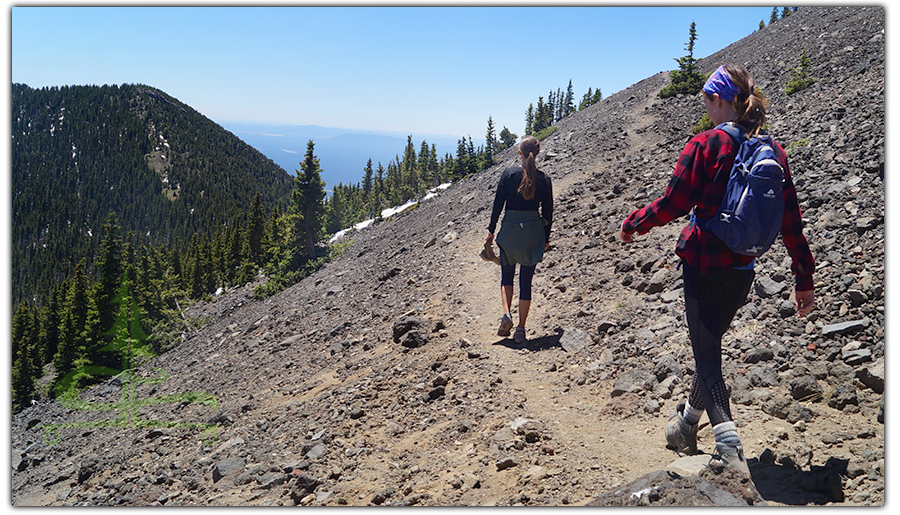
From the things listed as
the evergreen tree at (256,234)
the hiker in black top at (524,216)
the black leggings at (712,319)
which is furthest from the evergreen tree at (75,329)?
the black leggings at (712,319)

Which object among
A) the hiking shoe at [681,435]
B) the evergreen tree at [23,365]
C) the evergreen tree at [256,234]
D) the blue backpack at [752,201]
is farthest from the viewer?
the evergreen tree at [256,234]

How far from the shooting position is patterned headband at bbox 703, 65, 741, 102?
3.26 metres

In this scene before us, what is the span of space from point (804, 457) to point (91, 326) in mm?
42956

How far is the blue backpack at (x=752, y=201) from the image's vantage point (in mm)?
2904

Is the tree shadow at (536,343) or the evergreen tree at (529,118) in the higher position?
the evergreen tree at (529,118)

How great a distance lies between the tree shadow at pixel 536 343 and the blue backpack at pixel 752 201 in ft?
13.5

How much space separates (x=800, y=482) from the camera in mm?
3129

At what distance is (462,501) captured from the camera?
379cm

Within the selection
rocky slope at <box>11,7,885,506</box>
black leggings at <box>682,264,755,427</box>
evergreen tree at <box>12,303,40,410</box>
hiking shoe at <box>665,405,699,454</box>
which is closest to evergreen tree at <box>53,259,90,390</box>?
evergreen tree at <box>12,303,40,410</box>

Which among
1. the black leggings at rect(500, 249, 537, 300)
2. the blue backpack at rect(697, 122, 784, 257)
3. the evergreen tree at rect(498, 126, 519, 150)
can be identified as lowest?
the black leggings at rect(500, 249, 537, 300)

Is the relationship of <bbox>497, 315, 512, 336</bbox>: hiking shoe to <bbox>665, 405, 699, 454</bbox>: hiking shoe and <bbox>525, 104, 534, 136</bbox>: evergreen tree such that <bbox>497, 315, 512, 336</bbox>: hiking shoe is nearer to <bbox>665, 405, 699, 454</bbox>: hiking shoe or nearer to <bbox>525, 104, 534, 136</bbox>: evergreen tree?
<bbox>665, 405, 699, 454</bbox>: hiking shoe

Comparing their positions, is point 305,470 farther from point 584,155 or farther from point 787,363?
point 584,155

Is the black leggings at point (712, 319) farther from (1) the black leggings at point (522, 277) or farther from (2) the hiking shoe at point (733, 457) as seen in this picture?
(1) the black leggings at point (522, 277)

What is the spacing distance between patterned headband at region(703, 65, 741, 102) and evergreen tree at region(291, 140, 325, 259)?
118 ft
